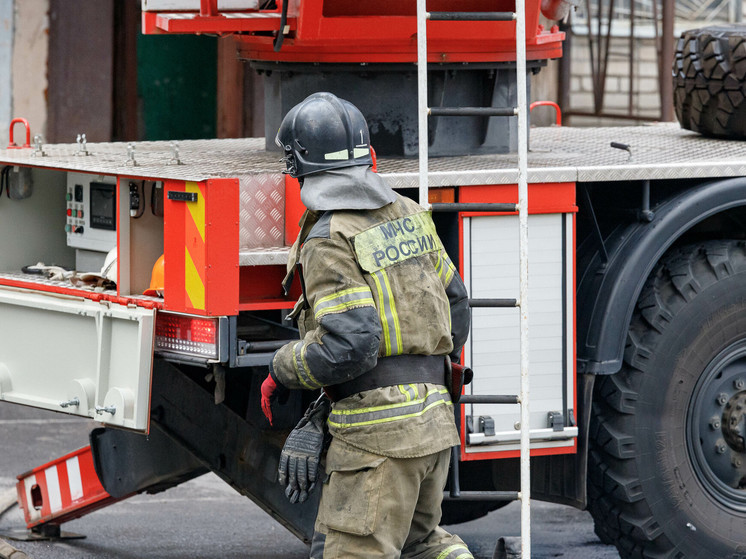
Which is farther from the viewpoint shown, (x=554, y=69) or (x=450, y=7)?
(x=554, y=69)

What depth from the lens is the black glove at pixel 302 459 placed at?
4.11 m

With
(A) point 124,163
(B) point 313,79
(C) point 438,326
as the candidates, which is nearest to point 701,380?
(C) point 438,326

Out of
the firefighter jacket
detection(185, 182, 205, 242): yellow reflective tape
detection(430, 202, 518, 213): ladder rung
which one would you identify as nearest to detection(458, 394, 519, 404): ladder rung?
the firefighter jacket

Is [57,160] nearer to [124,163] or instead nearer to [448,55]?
[124,163]

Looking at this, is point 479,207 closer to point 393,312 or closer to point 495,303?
point 495,303

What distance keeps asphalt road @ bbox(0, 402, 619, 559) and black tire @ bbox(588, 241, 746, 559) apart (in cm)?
77

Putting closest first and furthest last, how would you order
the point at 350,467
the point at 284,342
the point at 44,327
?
the point at 350,467
the point at 284,342
the point at 44,327

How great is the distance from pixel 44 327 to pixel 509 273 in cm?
162

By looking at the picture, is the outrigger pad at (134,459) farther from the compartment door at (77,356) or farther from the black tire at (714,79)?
the black tire at (714,79)

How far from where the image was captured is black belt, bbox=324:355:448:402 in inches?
159

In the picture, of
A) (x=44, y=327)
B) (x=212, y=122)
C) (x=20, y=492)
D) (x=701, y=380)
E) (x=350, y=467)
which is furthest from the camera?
(x=212, y=122)

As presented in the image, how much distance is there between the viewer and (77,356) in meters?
4.72

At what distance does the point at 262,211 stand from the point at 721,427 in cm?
205

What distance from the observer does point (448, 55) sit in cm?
548
